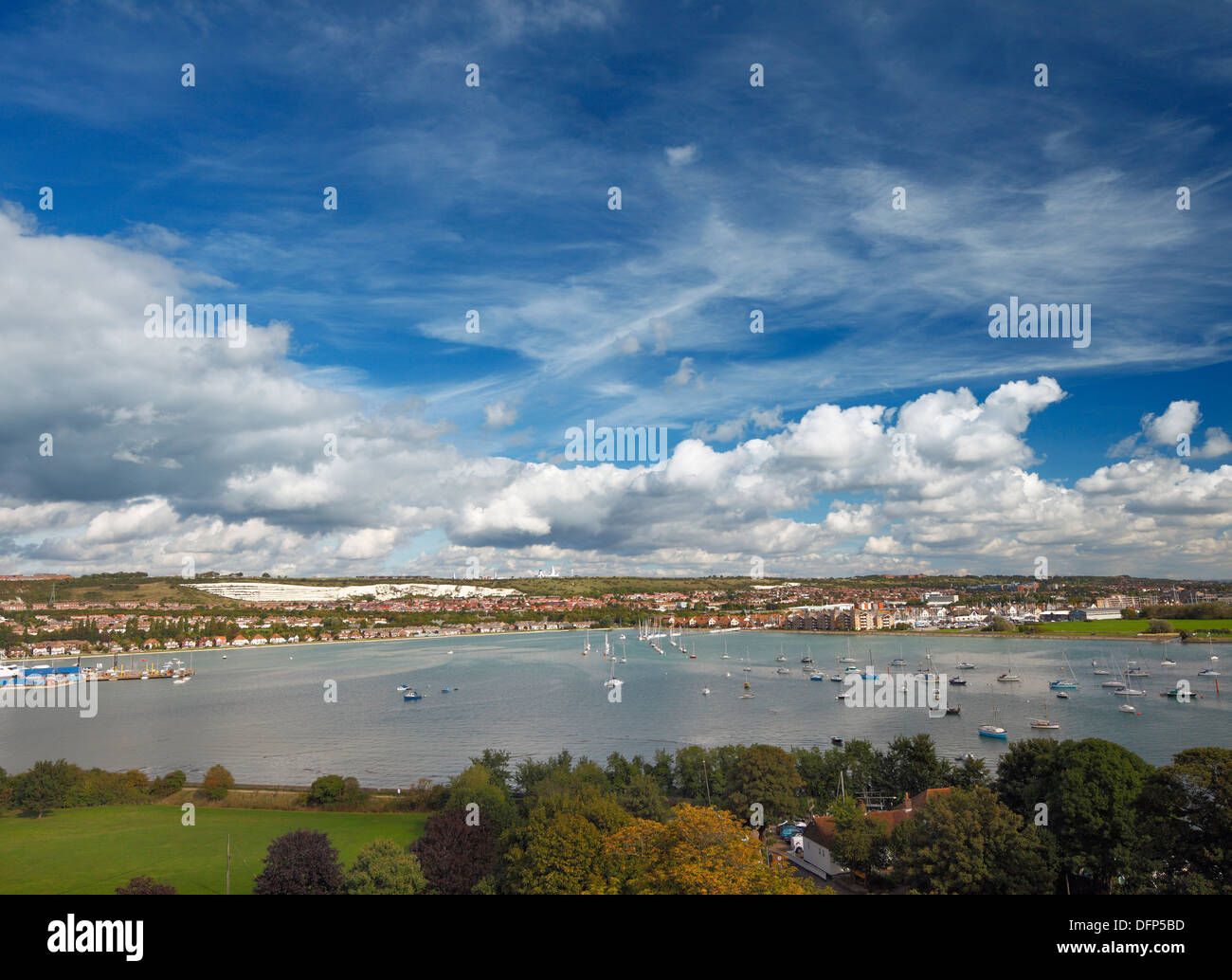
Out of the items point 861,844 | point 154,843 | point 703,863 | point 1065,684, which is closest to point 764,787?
point 861,844

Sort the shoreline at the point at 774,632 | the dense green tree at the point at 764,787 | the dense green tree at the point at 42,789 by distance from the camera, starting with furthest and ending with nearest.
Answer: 1. the shoreline at the point at 774,632
2. the dense green tree at the point at 42,789
3. the dense green tree at the point at 764,787

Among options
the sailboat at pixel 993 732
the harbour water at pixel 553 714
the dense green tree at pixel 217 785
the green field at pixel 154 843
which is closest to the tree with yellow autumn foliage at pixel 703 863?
the green field at pixel 154 843

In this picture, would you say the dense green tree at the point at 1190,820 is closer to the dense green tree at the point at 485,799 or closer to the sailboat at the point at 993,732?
the dense green tree at the point at 485,799

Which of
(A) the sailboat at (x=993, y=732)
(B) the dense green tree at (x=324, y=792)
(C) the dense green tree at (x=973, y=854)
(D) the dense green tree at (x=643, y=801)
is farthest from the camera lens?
(A) the sailboat at (x=993, y=732)

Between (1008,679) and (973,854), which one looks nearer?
(973,854)

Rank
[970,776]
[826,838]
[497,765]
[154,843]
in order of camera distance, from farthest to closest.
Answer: [497,765]
[154,843]
[970,776]
[826,838]

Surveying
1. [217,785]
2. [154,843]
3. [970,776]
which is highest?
[970,776]

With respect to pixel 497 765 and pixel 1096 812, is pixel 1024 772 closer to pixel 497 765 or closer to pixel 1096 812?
pixel 1096 812
